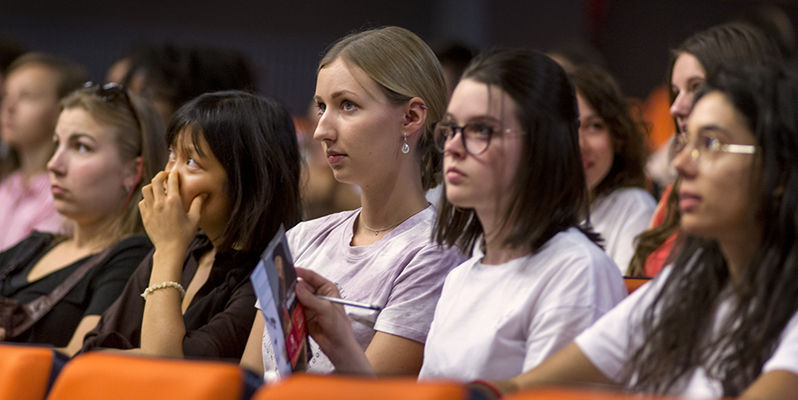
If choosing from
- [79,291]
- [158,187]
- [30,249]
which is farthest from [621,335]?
[30,249]

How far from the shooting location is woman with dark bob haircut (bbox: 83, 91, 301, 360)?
2051 mm

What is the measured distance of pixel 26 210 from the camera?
350cm

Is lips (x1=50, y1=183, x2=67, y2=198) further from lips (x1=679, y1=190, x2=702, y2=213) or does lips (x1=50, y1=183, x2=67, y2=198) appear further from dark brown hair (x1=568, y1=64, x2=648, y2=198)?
lips (x1=679, y1=190, x2=702, y2=213)

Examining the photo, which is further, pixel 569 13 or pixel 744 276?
pixel 569 13

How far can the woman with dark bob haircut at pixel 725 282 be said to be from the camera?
119 cm

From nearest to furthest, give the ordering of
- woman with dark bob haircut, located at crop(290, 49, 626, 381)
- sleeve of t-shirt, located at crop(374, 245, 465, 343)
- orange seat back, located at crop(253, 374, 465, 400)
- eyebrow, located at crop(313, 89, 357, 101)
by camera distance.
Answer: orange seat back, located at crop(253, 374, 465, 400) → woman with dark bob haircut, located at crop(290, 49, 626, 381) → sleeve of t-shirt, located at crop(374, 245, 465, 343) → eyebrow, located at crop(313, 89, 357, 101)

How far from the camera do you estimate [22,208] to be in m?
3.54

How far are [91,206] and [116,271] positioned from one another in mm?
287

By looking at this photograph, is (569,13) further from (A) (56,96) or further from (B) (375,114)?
(B) (375,114)

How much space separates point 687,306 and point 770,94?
37 cm

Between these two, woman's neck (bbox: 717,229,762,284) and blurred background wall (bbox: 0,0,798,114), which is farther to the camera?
blurred background wall (bbox: 0,0,798,114)

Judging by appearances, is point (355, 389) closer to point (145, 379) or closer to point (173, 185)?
point (145, 379)

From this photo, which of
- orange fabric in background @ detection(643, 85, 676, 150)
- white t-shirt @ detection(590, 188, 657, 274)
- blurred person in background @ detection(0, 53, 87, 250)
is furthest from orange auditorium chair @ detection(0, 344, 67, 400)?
orange fabric in background @ detection(643, 85, 676, 150)

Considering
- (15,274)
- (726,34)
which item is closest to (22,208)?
(15,274)
